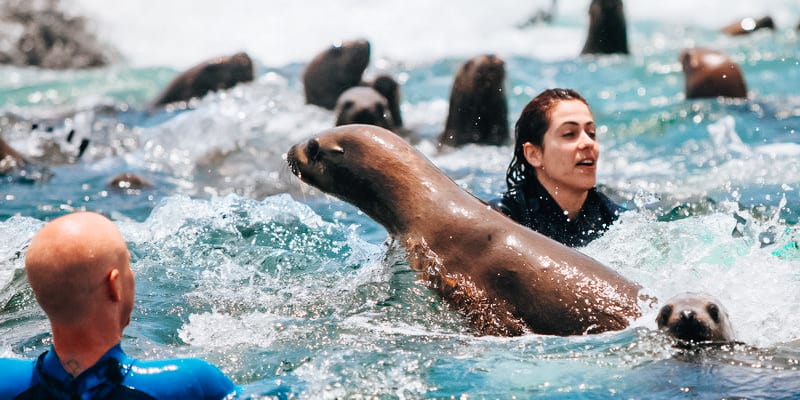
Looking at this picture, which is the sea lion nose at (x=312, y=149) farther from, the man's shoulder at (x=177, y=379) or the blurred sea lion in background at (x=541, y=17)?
Answer: the blurred sea lion in background at (x=541, y=17)

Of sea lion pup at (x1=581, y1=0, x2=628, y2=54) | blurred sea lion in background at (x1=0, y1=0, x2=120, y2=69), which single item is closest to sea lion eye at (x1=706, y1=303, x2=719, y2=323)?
sea lion pup at (x1=581, y1=0, x2=628, y2=54)

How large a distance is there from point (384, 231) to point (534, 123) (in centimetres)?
165

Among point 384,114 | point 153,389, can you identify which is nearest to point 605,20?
point 384,114

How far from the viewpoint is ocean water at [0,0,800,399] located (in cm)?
395

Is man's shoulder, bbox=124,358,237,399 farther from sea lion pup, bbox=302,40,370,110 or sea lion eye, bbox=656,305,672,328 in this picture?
sea lion pup, bbox=302,40,370,110

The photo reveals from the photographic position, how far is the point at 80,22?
19.1 m

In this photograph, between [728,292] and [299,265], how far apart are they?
7.05ft

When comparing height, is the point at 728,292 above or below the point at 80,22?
above

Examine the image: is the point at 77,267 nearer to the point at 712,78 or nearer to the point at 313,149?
the point at 313,149

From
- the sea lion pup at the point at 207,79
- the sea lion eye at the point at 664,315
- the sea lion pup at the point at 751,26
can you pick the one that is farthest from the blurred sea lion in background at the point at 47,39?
the sea lion eye at the point at 664,315

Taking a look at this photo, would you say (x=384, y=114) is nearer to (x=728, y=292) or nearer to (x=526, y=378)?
(x=728, y=292)

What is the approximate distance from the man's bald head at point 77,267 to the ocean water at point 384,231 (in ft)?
2.68

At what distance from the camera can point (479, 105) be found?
32.2ft

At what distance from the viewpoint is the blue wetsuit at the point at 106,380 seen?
289 cm
